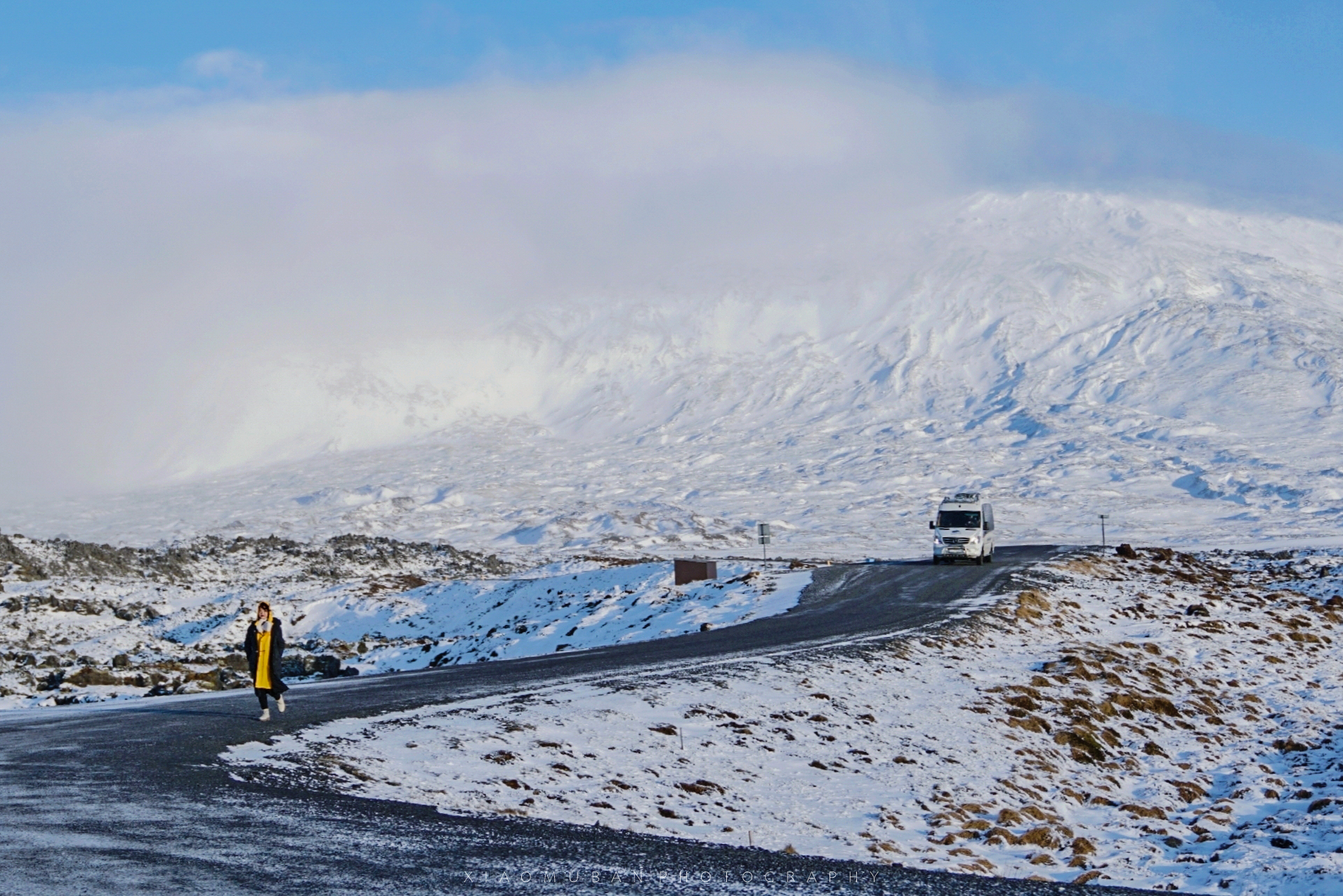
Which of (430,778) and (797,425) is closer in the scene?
(430,778)

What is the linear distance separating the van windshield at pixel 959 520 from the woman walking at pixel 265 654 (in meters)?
34.2

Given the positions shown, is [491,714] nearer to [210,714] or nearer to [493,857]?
[210,714]

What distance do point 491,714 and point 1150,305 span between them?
644 ft

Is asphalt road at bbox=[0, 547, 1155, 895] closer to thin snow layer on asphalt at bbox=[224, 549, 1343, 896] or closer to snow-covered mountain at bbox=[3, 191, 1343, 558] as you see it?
thin snow layer on asphalt at bbox=[224, 549, 1343, 896]

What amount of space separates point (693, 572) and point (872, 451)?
11358 centimetres

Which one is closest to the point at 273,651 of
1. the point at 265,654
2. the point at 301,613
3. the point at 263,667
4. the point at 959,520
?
the point at 265,654

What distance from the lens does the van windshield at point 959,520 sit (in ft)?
156

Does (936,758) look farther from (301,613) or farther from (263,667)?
(301,613)

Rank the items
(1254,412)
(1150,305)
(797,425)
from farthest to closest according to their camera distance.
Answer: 1. (1150,305)
2. (797,425)
3. (1254,412)

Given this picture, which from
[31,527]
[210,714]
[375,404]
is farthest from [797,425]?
[210,714]

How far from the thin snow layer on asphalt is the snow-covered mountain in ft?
193

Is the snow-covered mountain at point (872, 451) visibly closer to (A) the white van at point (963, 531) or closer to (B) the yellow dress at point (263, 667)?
(A) the white van at point (963, 531)

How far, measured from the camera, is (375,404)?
200m

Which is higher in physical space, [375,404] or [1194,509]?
[375,404]
